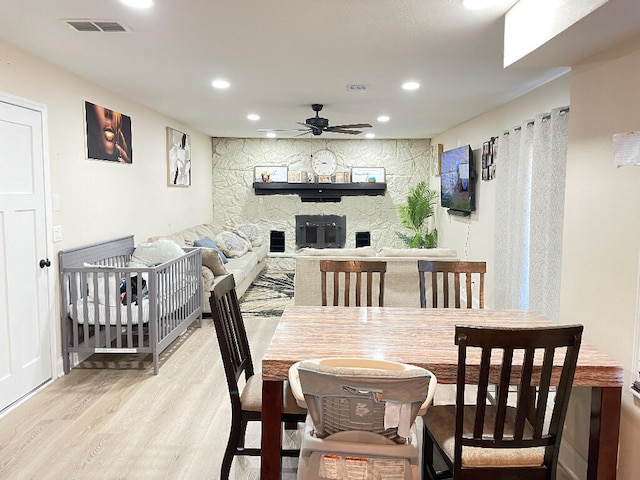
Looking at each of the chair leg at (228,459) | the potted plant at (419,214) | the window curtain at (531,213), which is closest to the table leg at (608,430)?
the chair leg at (228,459)

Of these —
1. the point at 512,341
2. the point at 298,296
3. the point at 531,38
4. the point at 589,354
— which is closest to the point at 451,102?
the point at 298,296

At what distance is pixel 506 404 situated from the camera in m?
1.64

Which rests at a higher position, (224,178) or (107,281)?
(224,178)

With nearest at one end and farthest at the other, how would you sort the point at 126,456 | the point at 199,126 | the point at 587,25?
the point at 587,25 → the point at 126,456 → the point at 199,126

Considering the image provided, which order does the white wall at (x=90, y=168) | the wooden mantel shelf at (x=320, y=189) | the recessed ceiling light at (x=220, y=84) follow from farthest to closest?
the wooden mantel shelf at (x=320, y=189) < the recessed ceiling light at (x=220, y=84) < the white wall at (x=90, y=168)

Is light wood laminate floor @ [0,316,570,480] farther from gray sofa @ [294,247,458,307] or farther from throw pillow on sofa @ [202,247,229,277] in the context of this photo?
throw pillow on sofa @ [202,247,229,277]

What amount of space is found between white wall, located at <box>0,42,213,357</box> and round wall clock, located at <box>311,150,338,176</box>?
2.94 meters

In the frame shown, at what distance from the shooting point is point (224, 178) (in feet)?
29.1

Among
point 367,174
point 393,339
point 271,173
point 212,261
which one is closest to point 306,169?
point 271,173

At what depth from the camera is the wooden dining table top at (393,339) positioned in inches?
72.1

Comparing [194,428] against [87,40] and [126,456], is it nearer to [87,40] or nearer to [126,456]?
[126,456]

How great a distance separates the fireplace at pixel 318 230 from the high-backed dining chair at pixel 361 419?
7350mm

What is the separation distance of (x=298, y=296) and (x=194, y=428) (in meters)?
1.79

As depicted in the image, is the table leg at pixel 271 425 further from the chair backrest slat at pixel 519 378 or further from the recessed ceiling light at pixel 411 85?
the recessed ceiling light at pixel 411 85
